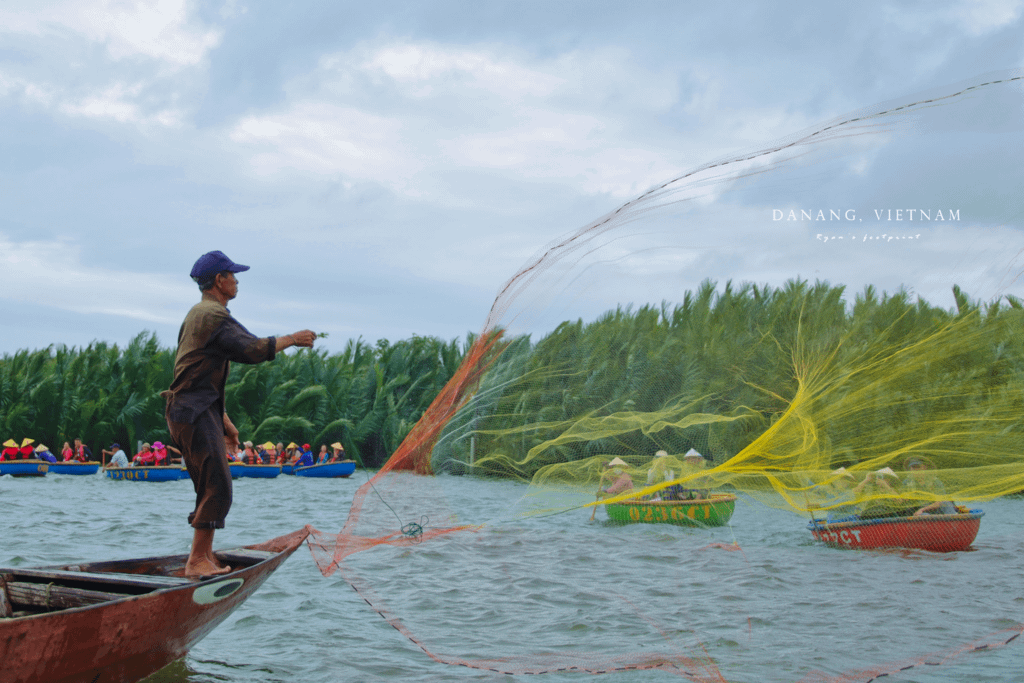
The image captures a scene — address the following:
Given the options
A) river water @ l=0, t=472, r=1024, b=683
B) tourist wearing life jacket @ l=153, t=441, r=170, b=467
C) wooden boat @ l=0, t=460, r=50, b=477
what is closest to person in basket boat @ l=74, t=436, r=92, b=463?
wooden boat @ l=0, t=460, r=50, b=477

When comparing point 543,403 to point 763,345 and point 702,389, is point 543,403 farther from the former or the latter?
point 763,345

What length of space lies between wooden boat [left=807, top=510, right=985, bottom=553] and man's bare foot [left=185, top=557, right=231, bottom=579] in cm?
745

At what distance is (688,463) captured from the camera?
555cm

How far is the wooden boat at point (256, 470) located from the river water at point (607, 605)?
46.0 feet

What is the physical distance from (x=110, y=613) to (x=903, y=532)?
9335 millimetres

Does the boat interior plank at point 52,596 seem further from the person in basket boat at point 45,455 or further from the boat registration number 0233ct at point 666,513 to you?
the person in basket boat at point 45,455

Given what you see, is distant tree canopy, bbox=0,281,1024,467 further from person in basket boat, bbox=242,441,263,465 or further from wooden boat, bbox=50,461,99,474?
wooden boat, bbox=50,461,99,474

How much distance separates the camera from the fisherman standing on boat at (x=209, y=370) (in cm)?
465

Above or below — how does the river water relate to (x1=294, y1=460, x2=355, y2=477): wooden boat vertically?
below

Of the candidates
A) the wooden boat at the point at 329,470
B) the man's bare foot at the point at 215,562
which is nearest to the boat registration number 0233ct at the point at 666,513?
the man's bare foot at the point at 215,562

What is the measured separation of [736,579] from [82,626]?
6.64 m

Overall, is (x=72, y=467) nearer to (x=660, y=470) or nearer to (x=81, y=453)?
(x=81, y=453)

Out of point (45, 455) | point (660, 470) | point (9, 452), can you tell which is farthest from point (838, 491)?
point (9, 452)

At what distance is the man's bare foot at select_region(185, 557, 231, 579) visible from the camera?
5.14 m
